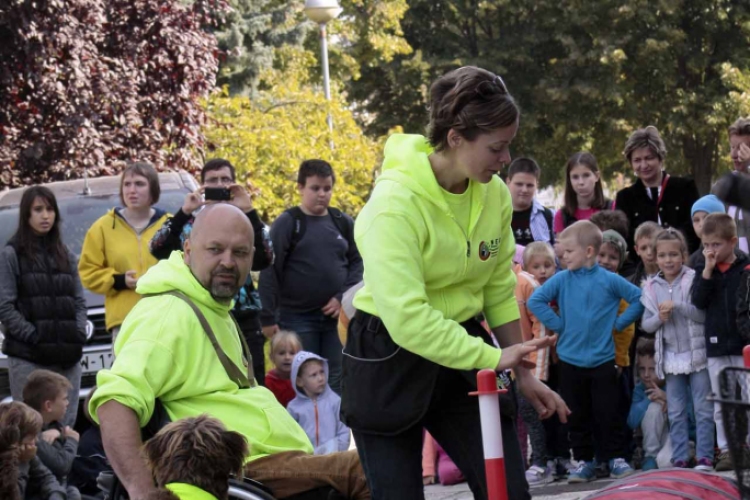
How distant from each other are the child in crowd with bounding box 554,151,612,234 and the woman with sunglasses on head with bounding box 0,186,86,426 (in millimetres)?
3532

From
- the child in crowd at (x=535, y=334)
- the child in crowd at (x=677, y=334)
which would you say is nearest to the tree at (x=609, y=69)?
the child in crowd at (x=535, y=334)

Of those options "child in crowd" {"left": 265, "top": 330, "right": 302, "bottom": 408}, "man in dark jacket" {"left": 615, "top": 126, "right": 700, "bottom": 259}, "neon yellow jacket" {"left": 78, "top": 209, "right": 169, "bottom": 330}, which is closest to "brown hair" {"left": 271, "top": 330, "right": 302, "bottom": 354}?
"child in crowd" {"left": 265, "top": 330, "right": 302, "bottom": 408}

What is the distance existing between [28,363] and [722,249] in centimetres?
462

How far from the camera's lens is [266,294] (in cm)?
993

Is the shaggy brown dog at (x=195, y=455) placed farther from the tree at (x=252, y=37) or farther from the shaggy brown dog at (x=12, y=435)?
the tree at (x=252, y=37)

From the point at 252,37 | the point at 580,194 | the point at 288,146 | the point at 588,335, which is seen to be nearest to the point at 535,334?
the point at 588,335

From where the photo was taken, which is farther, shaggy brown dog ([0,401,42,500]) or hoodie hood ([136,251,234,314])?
shaggy brown dog ([0,401,42,500])

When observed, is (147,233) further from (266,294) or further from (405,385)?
(405,385)

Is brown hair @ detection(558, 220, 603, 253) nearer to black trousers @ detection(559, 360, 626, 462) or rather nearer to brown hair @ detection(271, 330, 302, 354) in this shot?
black trousers @ detection(559, 360, 626, 462)

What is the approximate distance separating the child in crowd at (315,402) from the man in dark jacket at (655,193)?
2.40 m

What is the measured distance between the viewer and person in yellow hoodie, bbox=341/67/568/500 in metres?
4.28

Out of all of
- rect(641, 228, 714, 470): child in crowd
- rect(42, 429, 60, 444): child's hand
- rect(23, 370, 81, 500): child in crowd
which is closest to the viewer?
rect(23, 370, 81, 500): child in crowd

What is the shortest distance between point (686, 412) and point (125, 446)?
4967 millimetres

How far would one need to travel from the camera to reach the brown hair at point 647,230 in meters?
8.99
